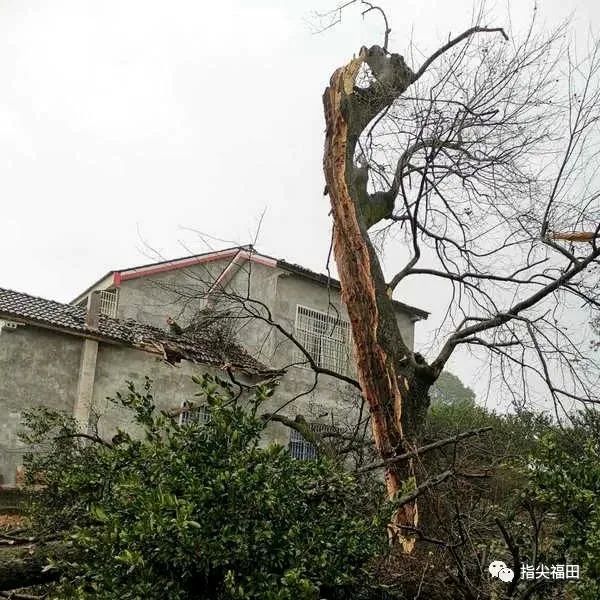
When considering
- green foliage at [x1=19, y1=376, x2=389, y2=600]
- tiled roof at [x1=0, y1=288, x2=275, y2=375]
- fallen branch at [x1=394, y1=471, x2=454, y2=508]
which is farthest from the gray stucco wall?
fallen branch at [x1=394, y1=471, x2=454, y2=508]

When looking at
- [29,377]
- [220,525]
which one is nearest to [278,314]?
[29,377]

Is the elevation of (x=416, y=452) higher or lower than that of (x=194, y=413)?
lower

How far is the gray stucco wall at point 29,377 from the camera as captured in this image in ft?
42.0

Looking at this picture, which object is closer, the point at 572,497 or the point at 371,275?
the point at 572,497

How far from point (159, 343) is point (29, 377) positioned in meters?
2.78

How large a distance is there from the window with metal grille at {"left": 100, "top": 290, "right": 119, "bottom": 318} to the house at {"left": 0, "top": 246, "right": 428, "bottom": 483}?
3cm

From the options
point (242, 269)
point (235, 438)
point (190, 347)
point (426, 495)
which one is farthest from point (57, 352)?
point (235, 438)

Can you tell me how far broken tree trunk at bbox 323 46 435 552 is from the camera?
6.65 metres

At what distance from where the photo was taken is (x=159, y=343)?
12.9m

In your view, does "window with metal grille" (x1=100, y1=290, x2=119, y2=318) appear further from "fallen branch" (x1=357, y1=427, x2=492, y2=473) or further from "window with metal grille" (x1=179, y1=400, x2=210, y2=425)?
"fallen branch" (x1=357, y1=427, x2=492, y2=473)

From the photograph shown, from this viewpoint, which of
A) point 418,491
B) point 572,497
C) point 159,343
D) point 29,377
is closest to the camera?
point 572,497

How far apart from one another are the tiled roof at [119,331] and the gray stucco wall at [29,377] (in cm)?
34

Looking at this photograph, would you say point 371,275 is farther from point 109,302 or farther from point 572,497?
point 109,302

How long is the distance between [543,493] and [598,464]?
0.36 m
